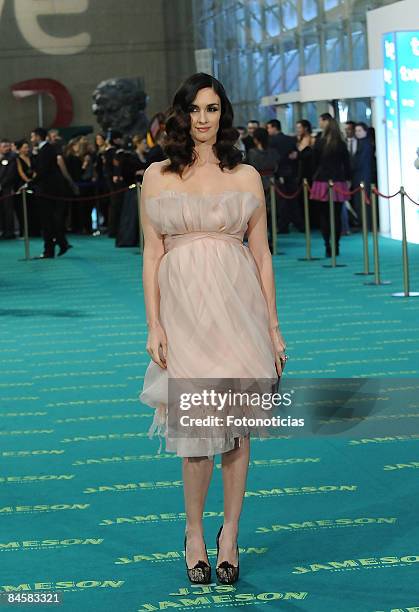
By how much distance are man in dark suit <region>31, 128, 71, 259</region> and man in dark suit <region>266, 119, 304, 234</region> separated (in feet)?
12.4

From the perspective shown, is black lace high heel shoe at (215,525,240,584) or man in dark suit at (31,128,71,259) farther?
man in dark suit at (31,128,71,259)

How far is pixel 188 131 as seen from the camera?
4723 mm

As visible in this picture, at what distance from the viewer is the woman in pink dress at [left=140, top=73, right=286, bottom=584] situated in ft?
15.2

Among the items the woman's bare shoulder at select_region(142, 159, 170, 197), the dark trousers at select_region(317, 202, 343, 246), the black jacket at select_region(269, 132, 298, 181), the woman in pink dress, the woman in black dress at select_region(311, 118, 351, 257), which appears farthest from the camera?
the black jacket at select_region(269, 132, 298, 181)

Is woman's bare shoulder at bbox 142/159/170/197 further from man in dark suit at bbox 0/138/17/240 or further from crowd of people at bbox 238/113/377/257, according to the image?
man in dark suit at bbox 0/138/17/240

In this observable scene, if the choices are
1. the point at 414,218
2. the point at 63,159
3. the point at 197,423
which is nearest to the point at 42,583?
the point at 197,423

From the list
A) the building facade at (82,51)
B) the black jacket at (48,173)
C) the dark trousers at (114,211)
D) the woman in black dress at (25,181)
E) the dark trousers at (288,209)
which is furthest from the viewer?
the building facade at (82,51)

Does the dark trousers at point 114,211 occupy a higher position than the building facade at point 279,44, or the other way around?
the building facade at point 279,44

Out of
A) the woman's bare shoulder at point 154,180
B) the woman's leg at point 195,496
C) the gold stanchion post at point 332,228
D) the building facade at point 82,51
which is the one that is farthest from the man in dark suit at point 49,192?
the building facade at point 82,51

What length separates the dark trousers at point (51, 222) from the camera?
763 inches

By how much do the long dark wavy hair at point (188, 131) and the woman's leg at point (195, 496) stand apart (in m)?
1.01

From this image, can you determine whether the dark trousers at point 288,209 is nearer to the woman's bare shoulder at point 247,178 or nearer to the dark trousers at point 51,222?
the dark trousers at point 51,222

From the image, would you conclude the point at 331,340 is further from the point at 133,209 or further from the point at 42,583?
the point at 133,209

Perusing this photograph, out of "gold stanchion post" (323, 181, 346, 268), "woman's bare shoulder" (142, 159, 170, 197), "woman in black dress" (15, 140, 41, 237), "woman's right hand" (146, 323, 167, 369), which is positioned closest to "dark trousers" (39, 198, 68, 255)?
"woman in black dress" (15, 140, 41, 237)
